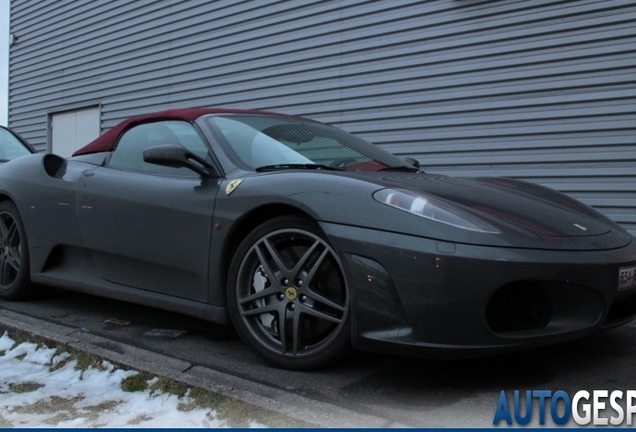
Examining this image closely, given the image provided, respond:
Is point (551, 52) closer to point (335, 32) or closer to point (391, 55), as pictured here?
point (391, 55)

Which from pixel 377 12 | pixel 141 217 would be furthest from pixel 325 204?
pixel 377 12

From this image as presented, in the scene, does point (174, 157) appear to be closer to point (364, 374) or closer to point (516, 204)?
point (364, 374)

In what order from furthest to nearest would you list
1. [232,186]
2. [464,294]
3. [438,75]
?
[438,75]
[232,186]
[464,294]

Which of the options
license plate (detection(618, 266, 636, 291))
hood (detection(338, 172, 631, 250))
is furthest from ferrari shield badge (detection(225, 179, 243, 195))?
license plate (detection(618, 266, 636, 291))

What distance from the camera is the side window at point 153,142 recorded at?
3486 millimetres

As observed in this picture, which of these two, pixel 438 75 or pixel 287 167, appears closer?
pixel 287 167

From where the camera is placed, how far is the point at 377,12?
728 cm

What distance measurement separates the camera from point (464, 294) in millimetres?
2369

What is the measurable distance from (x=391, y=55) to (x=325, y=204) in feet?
15.8

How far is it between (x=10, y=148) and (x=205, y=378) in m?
4.60

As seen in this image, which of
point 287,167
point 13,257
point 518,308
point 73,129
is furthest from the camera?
point 73,129

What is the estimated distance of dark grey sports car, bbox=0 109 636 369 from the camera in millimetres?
2428

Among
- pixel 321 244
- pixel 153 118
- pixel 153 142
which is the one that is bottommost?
pixel 321 244

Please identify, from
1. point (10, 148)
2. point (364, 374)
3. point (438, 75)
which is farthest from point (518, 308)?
point (10, 148)
